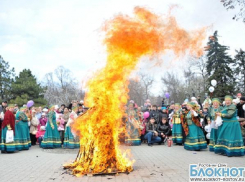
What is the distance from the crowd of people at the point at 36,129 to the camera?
11148mm

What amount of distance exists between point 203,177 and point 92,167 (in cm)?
285

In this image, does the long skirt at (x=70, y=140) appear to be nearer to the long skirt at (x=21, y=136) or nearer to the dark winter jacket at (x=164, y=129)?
the long skirt at (x=21, y=136)

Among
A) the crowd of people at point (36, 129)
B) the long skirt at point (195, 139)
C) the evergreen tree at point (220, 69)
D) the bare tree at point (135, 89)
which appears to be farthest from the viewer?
the evergreen tree at point (220, 69)

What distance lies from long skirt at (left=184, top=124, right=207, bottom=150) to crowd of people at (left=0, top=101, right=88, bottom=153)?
5092mm

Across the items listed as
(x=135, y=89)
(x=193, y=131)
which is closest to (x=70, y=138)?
(x=193, y=131)

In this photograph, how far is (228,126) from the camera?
942cm

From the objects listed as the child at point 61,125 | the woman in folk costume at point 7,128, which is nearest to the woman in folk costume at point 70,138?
the child at point 61,125

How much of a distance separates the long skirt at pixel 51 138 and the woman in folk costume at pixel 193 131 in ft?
21.3

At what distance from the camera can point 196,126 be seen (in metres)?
11.3

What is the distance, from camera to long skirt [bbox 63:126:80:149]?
12.5 meters

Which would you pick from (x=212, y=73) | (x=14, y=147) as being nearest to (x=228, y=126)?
(x=14, y=147)

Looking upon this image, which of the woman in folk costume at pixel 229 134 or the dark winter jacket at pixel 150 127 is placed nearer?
the woman in folk costume at pixel 229 134

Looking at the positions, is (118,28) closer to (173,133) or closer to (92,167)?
(92,167)

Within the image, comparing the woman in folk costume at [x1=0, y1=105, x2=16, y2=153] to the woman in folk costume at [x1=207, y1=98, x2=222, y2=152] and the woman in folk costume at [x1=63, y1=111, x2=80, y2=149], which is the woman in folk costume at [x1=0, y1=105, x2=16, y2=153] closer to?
the woman in folk costume at [x1=63, y1=111, x2=80, y2=149]
